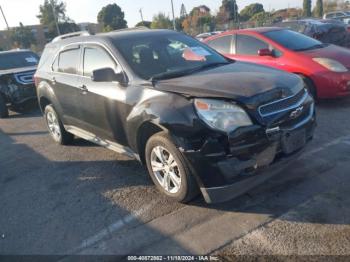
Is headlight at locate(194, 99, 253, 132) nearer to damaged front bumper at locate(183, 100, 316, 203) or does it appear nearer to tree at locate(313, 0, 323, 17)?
damaged front bumper at locate(183, 100, 316, 203)

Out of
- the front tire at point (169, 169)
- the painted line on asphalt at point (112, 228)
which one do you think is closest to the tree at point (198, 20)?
the front tire at point (169, 169)

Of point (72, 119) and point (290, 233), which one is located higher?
point (72, 119)

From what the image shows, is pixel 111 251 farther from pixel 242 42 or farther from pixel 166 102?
pixel 242 42

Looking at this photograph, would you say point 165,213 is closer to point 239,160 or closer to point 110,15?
point 239,160

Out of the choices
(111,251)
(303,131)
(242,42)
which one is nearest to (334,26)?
(242,42)

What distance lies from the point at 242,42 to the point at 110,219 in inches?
208

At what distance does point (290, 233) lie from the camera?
3.06 m

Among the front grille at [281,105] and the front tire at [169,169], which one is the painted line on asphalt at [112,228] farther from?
the front grille at [281,105]

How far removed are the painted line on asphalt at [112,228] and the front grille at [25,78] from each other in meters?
6.74

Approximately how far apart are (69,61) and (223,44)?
155 inches

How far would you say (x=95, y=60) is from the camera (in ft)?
15.2

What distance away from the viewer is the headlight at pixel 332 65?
625 centimetres

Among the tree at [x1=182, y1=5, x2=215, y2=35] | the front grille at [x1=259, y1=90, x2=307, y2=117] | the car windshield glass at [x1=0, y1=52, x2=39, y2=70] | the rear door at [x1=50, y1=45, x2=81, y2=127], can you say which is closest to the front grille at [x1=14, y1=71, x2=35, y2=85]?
the car windshield glass at [x1=0, y1=52, x2=39, y2=70]

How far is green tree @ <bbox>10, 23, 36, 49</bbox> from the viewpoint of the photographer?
58875mm
